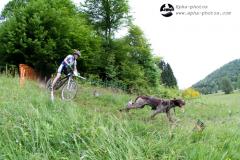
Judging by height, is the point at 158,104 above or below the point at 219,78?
Result: above

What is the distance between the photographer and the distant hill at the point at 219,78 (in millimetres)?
60091

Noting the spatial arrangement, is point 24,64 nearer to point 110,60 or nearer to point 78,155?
point 110,60

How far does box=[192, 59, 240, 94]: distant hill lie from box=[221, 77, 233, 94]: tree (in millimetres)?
1133

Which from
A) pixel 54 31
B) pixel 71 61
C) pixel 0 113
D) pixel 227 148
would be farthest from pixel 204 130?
pixel 54 31

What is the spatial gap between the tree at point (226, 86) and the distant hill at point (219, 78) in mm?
1133

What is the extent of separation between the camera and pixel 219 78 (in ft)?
206

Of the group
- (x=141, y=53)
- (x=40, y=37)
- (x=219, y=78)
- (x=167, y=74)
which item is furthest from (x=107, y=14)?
(x=219, y=78)

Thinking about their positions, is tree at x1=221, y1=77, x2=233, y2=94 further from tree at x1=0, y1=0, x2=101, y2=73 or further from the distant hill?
tree at x1=0, y1=0, x2=101, y2=73

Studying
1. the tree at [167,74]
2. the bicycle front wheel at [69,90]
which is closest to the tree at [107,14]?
the bicycle front wheel at [69,90]

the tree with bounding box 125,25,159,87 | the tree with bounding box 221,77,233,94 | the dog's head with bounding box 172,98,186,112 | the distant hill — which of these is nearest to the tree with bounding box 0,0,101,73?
the tree with bounding box 125,25,159,87

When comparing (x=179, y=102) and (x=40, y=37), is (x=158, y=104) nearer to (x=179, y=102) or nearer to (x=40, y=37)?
(x=179, y=102)

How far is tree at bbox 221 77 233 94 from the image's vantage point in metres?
58.1

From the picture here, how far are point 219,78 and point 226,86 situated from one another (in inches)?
195

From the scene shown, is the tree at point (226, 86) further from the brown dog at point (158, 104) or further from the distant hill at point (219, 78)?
the brown dog at point (158, 104)
